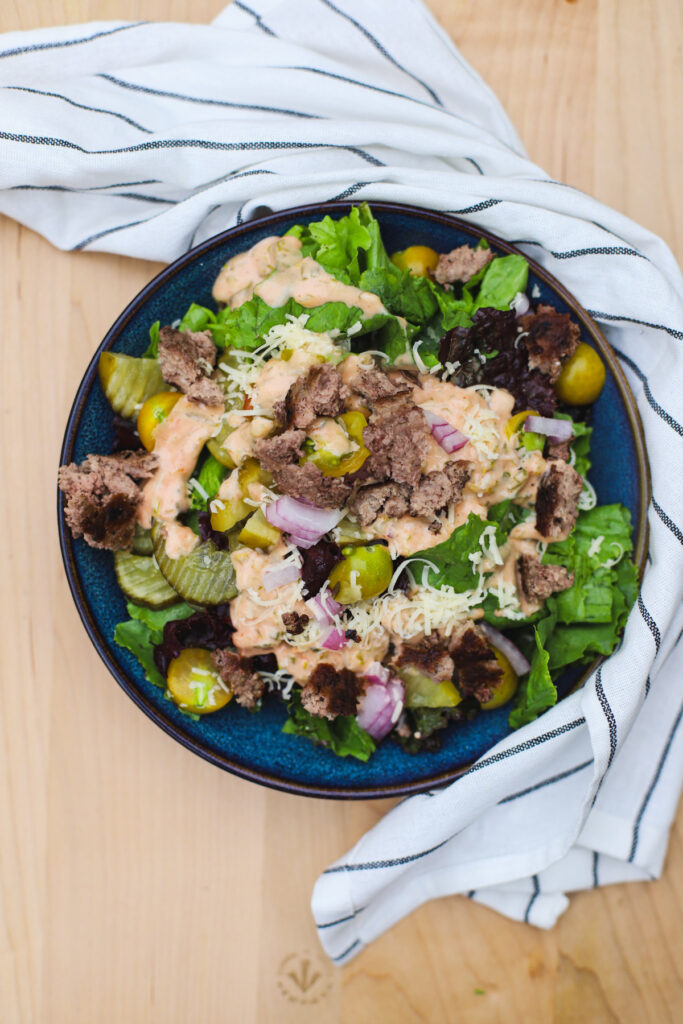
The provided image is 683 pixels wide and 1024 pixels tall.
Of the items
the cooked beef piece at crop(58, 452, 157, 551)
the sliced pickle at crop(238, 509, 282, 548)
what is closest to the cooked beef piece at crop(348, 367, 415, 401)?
the sliced pickle at crop(238, 509, 282, 548)

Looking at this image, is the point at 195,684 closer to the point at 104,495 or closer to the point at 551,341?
the point at 104,495

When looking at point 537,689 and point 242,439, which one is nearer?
point 242,439

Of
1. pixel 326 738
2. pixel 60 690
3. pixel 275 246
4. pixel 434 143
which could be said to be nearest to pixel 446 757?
pixel 326 738

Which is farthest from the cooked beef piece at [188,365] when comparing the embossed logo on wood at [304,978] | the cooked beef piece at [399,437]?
the embossed logo on wood at [304,978]

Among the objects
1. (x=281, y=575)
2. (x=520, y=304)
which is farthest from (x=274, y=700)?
(x=520, y=304)

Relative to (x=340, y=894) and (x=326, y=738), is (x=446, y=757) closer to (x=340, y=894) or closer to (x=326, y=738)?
(x=326, y=738)
